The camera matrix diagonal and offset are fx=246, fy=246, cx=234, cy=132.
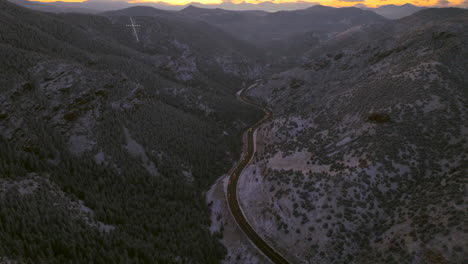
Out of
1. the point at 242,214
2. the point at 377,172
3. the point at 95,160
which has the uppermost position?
the point at 377,172

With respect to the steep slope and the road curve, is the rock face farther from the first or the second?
the steep slope

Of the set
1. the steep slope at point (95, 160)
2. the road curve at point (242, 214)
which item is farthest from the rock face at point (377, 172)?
the steep slope at point (95, 160)

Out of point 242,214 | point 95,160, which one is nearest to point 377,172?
point 242,214

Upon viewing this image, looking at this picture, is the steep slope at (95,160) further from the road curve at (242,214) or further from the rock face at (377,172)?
the rock face at (377,172)

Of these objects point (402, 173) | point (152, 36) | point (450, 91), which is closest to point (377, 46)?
point (450, 91)

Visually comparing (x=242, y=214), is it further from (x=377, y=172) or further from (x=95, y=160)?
(x=95, y=160)

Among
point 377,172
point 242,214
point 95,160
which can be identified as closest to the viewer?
point 377,172

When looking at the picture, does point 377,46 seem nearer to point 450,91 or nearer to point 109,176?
point 450,91
